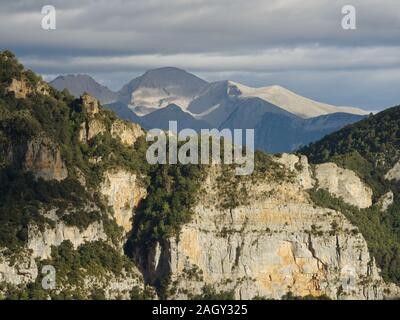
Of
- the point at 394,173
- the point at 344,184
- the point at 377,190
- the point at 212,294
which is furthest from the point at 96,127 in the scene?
the point at 394,173

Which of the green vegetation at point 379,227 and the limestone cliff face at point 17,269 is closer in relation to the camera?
the limestone cliff face at point 17,269

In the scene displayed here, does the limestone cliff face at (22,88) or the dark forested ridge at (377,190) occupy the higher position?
the limestone cliff face at (22,88)

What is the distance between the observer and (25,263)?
142 meters

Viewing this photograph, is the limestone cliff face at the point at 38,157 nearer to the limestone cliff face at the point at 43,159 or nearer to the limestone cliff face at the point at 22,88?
the limestone cliff face at the point at 43,159

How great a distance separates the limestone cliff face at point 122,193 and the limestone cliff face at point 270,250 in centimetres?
578

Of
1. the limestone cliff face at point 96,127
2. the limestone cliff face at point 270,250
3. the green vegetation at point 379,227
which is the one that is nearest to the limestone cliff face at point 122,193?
the limestone cliff face at point 96,127

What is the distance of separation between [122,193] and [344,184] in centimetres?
3113

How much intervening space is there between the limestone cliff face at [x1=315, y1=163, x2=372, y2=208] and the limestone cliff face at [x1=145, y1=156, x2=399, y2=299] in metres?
13.3

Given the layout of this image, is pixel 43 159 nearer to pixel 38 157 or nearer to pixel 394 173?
pixel 38 157

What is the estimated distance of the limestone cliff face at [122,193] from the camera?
518ft

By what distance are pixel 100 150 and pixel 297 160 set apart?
25119 mm

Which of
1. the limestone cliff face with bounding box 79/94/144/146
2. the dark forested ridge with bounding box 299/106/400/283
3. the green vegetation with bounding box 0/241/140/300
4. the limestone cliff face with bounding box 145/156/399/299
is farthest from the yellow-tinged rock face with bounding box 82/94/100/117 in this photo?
the dark forested ridge with bounding box 299/106/400/283

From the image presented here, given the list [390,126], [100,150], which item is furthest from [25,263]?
[390,126]

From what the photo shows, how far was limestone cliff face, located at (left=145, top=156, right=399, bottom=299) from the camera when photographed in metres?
155
